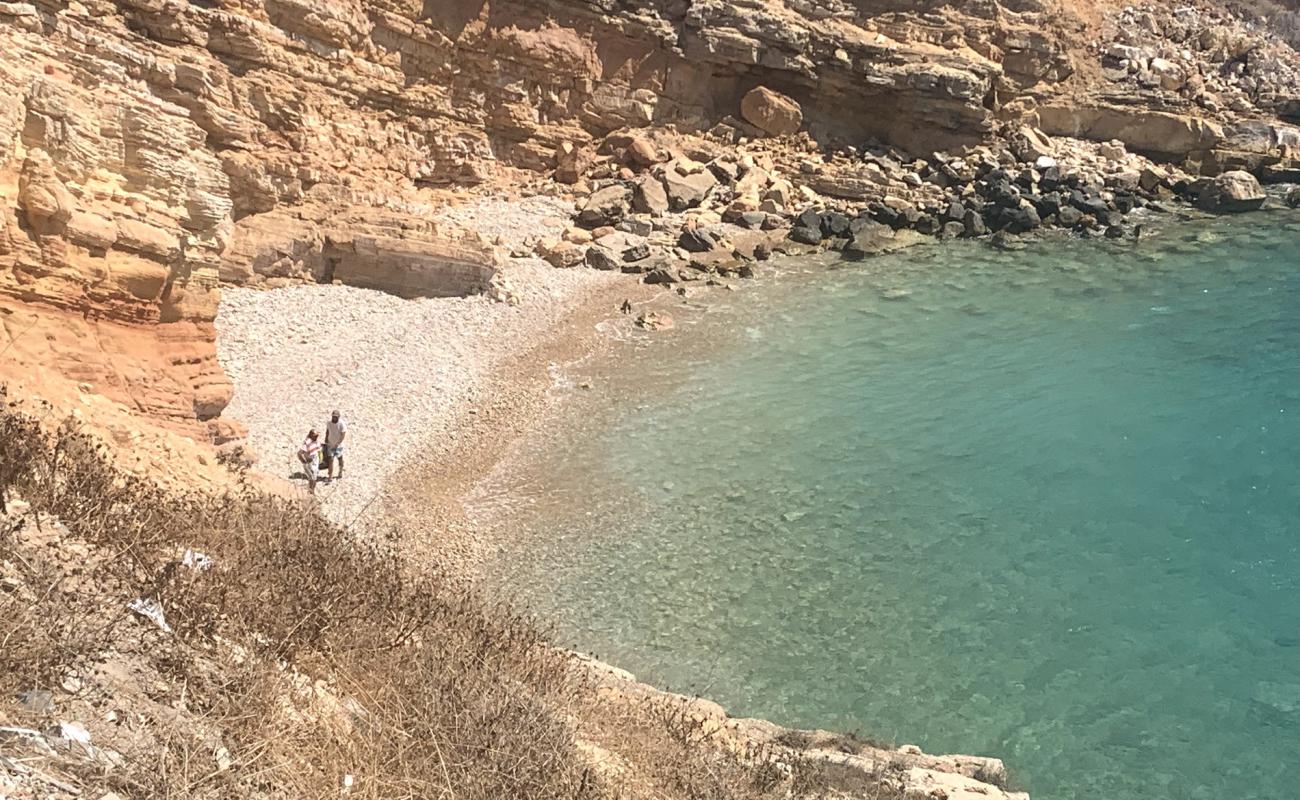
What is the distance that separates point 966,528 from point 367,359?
12.3m

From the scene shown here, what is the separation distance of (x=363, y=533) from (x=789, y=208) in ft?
63.6

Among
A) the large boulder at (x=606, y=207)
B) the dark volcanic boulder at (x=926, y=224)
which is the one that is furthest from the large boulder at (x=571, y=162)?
the dark volcanic boulder at (x=926, y=224)

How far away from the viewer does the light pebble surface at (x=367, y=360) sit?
16500mm

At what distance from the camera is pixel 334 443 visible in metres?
15.4

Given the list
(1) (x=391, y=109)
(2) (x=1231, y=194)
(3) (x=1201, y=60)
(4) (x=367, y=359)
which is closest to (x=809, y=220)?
(1) (x=391, y=109)

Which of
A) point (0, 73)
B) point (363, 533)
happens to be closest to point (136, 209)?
point (0, 73)

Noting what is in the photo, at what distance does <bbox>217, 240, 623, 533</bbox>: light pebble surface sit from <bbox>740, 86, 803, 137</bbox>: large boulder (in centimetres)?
1075

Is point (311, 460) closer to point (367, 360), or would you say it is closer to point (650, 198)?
point (367, 360)

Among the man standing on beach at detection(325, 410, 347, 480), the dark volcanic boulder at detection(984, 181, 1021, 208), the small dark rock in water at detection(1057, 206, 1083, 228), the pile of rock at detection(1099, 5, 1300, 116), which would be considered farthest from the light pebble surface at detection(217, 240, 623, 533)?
the pile of rock at detection(1099, 5, 1300, 116)

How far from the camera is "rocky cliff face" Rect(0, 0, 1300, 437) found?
10961 mm

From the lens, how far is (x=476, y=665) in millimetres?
6129

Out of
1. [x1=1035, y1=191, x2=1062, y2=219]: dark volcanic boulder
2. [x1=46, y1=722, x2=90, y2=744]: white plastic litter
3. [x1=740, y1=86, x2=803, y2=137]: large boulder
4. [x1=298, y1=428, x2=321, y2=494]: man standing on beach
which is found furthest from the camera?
[x1=740, y1=86, x2=803, y2=137]: large boulder

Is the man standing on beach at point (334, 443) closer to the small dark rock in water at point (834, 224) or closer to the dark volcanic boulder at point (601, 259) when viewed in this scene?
the dark volcanic boulder at point (601, 259)

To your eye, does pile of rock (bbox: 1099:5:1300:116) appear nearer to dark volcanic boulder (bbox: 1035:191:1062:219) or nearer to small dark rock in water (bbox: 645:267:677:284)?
dark volcanic boulder (bbox: 1035:191:1062:219)
